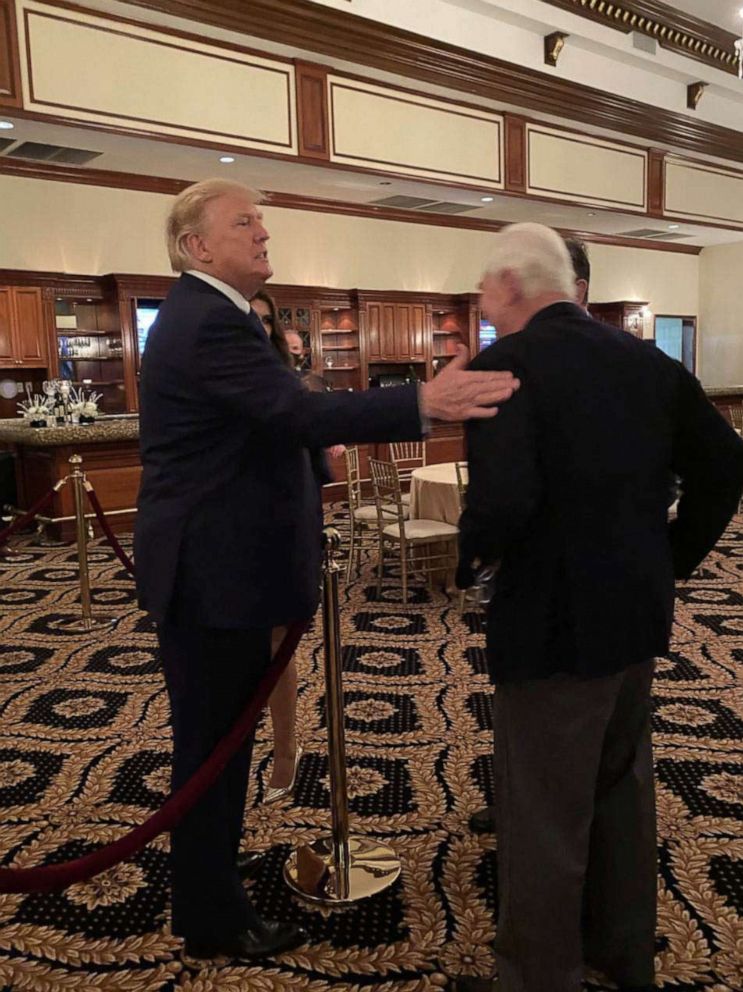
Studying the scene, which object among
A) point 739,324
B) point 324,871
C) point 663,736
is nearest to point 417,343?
point 739,324

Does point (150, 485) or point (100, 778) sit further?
point (100, 778)

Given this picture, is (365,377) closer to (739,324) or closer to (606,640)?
(739,324)

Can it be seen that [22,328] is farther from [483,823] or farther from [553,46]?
A: [483,823]

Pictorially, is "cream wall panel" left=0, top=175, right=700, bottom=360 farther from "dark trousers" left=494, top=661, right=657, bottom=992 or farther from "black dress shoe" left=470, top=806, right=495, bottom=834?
"dark trousers" left=494, top=661, right=657, bottom=992

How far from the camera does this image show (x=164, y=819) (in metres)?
1.60

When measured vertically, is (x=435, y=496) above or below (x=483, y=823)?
above

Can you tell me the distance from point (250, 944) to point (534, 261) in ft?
5.34

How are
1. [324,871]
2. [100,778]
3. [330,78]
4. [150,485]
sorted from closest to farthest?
[150,485] < [324,871] < [100,778] < [330,78]

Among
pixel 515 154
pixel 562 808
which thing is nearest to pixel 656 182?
pixel 515 154

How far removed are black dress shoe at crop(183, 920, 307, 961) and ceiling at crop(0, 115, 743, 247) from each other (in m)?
5.54

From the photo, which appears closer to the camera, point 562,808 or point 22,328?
point 562,808

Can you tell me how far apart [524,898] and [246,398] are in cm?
108

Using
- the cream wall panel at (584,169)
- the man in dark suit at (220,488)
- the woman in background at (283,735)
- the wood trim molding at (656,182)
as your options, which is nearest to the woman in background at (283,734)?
the woman in background at (283,735)

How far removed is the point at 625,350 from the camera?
4.66ft
